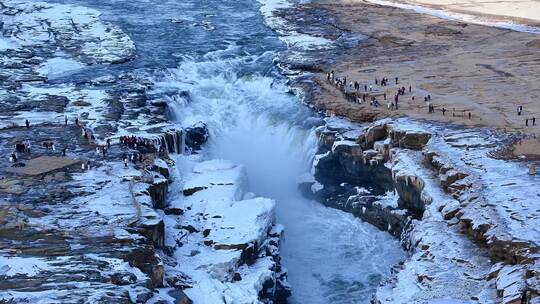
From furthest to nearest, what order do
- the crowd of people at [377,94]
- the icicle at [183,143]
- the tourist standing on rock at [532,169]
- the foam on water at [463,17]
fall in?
the foam on water at [463,17] → the icicle at [183,143] → the crowd of people at [377,94] → the tourist standing on rock at [532,169]

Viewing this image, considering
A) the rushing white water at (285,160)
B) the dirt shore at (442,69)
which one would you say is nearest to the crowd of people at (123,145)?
the rushing white water at (285,160)

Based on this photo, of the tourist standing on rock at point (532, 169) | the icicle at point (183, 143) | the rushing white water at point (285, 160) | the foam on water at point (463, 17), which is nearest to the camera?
the tourist standing on rock at point (532, 169)

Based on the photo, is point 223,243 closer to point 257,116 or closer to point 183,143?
point 183,143

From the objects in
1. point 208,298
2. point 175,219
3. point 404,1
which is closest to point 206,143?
point 175,219

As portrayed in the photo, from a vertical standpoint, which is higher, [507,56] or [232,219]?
[507,56]

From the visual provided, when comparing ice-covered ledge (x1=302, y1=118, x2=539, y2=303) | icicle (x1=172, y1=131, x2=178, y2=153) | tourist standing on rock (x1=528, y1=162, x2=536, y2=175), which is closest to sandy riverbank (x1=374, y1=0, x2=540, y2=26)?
ice-covered ledge (x1=302, y1=118, x2=539, y2=303)

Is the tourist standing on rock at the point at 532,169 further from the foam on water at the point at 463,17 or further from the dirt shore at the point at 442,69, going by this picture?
the foam on water at the point at 463,17

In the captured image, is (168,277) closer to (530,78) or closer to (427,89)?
(427,89)
